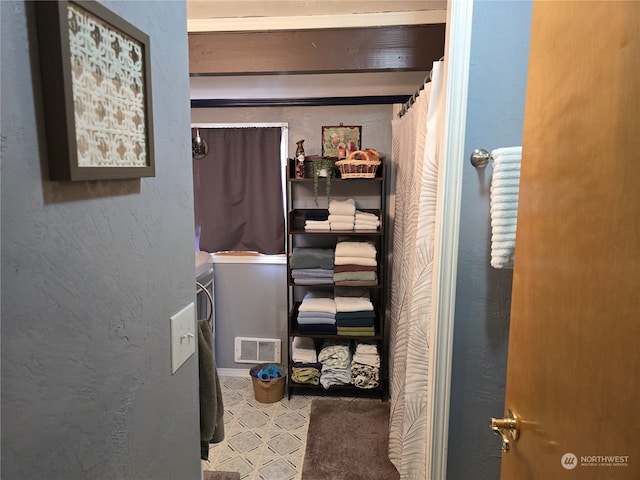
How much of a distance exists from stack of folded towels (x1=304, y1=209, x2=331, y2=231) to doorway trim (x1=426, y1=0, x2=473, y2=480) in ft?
5.00

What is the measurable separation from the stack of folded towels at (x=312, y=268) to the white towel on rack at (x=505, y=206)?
70.2 inches

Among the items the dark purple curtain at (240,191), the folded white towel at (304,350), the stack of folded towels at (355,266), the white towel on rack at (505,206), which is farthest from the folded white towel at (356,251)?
the white towel on rack at (505,206)

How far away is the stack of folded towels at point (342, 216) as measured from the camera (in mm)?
2984

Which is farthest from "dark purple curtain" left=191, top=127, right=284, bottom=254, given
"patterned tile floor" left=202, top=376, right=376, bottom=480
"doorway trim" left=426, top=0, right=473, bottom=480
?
"doorway trim" left=426, top=0, right=473, bottom=480

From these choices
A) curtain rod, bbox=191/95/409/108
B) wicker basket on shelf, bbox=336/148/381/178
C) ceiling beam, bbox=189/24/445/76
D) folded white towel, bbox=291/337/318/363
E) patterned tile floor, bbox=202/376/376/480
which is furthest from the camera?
curtain rod, bbox=191/95/409/108

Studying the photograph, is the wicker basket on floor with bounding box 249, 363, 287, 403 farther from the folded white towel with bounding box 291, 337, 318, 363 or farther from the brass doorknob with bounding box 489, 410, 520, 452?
the brass doorknob with bounding box 489, 410, 520, 452

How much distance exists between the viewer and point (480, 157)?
1423 mm

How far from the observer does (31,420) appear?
53 centimetres

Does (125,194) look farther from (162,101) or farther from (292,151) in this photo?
(292,151)

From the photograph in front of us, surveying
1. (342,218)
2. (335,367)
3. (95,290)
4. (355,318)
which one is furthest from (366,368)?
(95,290)


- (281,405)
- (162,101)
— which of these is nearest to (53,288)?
(162,101)

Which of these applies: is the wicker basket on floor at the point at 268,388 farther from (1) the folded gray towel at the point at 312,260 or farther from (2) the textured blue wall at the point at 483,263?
(2) the textured blue wall at the point at 483,263

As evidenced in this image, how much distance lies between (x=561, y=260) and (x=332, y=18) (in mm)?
1811

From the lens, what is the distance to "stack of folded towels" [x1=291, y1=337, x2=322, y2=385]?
121 inches
